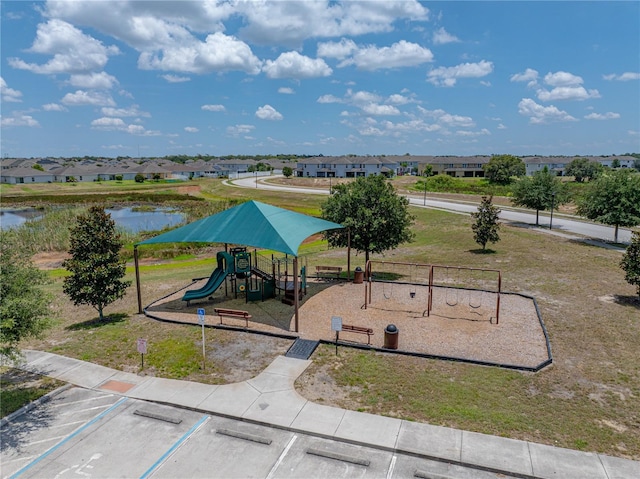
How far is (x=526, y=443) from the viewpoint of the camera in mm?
10117

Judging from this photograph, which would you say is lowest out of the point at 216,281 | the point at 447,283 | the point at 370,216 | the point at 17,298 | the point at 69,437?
the point at 69,437

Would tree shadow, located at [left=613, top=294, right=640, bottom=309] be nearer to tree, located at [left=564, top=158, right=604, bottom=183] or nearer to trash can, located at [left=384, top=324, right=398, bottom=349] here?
trash can, located at [left=384, top=324, right=398, bottom=349]

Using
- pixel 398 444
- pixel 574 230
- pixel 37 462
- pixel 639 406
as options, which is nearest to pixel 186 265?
pixel 37 462

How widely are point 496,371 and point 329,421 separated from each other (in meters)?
6.21

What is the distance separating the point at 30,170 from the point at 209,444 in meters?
142

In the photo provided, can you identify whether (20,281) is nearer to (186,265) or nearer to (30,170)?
(186,265)

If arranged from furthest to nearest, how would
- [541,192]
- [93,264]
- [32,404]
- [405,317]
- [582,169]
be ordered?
1. [582,169]
2. [541,192]
3. [405,317]
4. [93,264]
5. [32,404]

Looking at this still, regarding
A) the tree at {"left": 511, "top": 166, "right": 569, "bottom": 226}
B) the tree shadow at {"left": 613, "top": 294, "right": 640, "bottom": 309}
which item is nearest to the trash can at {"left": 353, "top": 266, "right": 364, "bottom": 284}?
the tree shadow at {"left": 613, "top": 294, "right": 640, "bottom": 309}

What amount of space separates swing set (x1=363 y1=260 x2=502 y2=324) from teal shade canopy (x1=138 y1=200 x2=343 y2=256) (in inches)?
161

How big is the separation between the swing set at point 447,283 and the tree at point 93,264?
11.8 m

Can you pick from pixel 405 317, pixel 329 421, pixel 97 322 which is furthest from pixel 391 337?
pixel 97 322

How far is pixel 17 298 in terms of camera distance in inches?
434

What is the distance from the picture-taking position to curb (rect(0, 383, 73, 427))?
11.3 meters

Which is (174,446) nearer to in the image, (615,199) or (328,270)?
(328,270)
